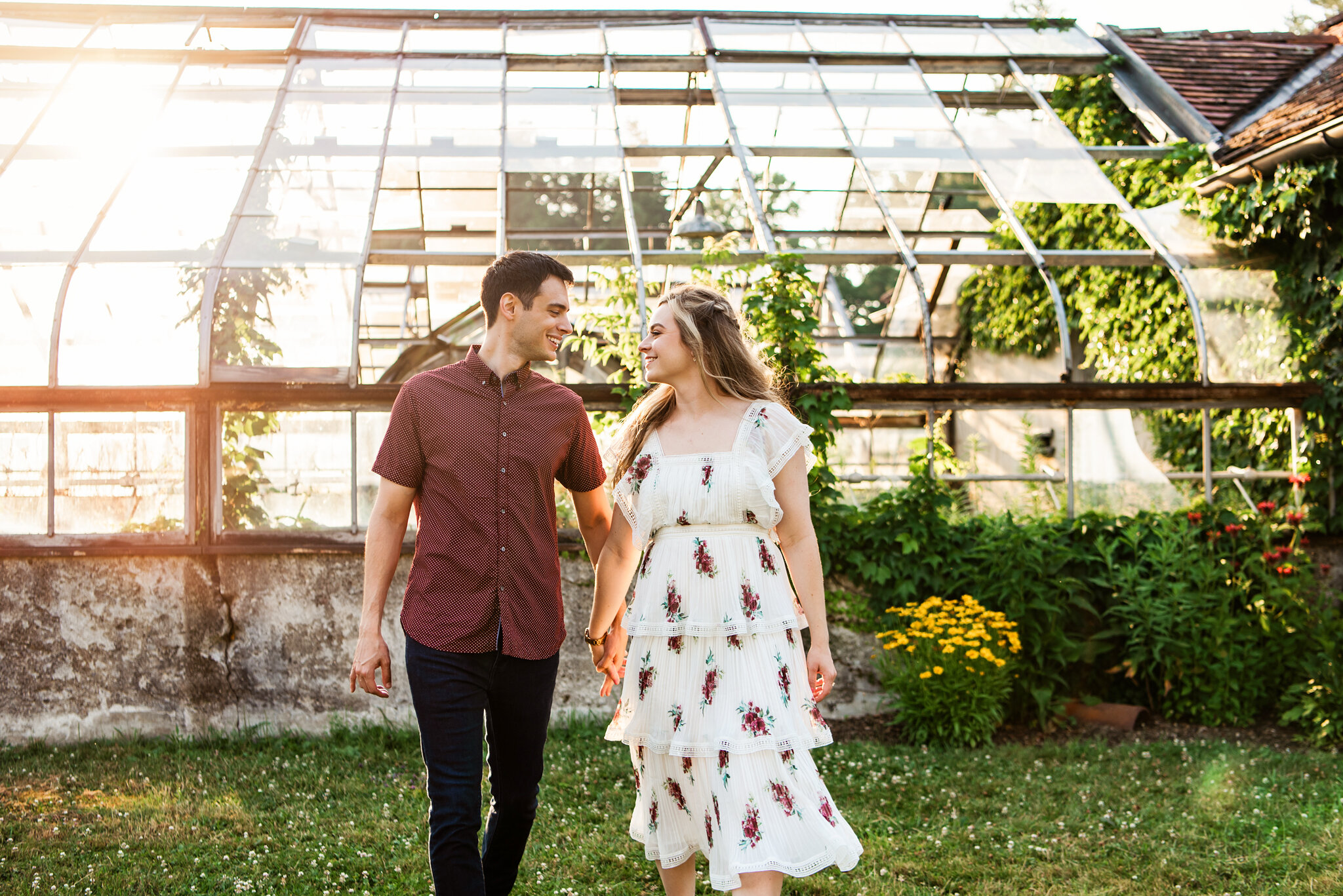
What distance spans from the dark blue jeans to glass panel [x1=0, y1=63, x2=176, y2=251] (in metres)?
5.29

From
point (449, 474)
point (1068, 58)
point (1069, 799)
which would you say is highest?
point (1068, 58)

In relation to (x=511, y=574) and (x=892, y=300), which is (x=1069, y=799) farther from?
(x=892, y=300)

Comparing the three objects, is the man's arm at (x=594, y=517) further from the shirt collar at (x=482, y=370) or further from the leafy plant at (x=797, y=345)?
the leafy plant at (x=797, y=345)

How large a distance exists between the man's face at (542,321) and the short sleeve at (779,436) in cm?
63

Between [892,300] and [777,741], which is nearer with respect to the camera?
[777,741]

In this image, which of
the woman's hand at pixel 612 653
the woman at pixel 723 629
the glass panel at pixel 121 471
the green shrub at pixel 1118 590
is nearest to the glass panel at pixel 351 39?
the glass panel at pixel 121 471

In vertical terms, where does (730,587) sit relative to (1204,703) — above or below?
above

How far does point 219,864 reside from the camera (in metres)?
3.86

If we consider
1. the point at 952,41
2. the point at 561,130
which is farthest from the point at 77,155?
the point at 952,41

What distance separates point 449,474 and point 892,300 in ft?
30.6

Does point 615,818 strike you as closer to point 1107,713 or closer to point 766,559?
point 766,559

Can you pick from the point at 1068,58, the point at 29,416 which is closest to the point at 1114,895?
the point at 29,416

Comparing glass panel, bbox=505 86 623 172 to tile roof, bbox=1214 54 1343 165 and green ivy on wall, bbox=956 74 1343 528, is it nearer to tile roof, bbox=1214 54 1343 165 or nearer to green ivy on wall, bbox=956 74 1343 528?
green ivy on wall, bbox=956 74 1343 528

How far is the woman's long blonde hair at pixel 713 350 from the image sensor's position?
9.59 feet
